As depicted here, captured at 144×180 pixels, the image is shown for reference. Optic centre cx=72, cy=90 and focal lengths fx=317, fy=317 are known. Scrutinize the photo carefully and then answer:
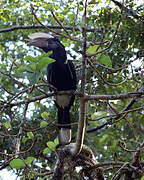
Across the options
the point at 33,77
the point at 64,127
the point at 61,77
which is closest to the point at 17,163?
the point at 33,77

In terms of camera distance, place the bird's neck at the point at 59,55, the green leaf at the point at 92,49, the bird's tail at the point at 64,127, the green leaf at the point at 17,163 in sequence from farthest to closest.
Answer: the bird's neck at the point at 59,55, the bird's tail at the point at 64,127, the green leaf at the point at 17,163, the green leaf at the point at 92,49

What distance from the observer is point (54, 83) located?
4016 millimetres

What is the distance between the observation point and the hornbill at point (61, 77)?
3869mm

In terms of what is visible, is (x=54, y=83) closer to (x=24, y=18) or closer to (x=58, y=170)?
(x=58, y=170)

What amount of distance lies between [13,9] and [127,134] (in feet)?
9.52

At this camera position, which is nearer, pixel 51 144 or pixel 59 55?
pixel 51 144

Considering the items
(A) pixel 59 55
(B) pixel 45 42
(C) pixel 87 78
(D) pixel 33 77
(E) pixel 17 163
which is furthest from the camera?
(B) pixel 45 42

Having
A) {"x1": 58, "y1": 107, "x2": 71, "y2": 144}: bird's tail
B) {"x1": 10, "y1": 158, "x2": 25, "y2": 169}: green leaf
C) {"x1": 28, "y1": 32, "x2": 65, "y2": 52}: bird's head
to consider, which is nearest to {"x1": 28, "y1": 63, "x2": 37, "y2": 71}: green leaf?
{"x1": 10, "y1": 158, "x2": 25, "y2": 169}: green leaf

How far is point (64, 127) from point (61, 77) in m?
0.62

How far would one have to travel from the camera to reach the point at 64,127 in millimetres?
3891

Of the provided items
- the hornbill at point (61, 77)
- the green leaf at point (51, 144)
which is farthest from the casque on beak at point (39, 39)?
the green leaf at point (51, 144)

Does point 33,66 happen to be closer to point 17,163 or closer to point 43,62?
point 43,62

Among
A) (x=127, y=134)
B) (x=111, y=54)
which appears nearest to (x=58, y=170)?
(x=111, y=54)

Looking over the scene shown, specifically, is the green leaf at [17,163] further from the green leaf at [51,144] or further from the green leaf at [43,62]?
the green leaf at [43,62]
